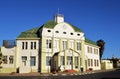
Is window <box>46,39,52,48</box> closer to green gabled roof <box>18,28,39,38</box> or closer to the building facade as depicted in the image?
the building facade

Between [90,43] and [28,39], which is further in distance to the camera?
[90,43]

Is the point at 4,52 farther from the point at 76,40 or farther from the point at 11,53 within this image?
the point at 76,40

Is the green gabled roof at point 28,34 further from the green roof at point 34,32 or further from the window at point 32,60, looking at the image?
the window at point 32,60

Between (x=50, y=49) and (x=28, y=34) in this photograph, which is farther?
(x=28, y=34)

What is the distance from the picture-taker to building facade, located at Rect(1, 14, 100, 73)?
52.4 metres

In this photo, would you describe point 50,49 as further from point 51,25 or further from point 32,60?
point 51,25

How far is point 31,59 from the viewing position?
52969 mm

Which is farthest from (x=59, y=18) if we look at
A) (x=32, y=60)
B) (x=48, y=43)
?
(x=32, y=60)

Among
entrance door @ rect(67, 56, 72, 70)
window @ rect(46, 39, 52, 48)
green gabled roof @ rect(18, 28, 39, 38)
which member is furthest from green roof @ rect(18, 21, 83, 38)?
entrance door @ rect(67, 56, 72, 70)

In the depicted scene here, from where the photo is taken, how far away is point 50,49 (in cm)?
5381

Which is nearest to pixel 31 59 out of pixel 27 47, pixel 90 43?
pixel 27 47

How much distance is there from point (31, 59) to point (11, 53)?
4599 millimetres

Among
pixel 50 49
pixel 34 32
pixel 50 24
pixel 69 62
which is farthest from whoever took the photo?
pixel 34 32

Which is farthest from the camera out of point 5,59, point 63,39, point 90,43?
point 90,43
